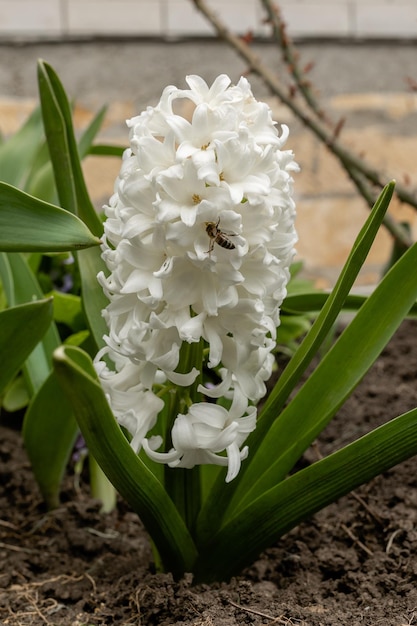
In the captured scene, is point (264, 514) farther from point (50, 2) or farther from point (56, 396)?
point (50, 2)

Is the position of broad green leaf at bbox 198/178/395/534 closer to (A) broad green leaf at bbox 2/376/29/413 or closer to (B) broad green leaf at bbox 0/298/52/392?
(B) broad green leaf at bbox 0/298/52/392

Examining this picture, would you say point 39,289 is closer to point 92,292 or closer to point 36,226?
point 92,292

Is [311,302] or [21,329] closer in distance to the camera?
[21,329]

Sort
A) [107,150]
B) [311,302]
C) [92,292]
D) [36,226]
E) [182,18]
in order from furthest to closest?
[182,18] < [107,150] < [311,302] < [92,292] < [36,226]

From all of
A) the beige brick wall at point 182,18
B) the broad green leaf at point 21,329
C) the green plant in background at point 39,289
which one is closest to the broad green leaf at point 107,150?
the green plant in background at point 39,289

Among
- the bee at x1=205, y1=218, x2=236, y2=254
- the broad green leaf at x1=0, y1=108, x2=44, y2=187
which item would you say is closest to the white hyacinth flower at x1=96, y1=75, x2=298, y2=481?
the bee at x1=205, y1=218, x2=236, y2=254

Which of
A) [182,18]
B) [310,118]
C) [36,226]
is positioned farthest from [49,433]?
[182,18]
